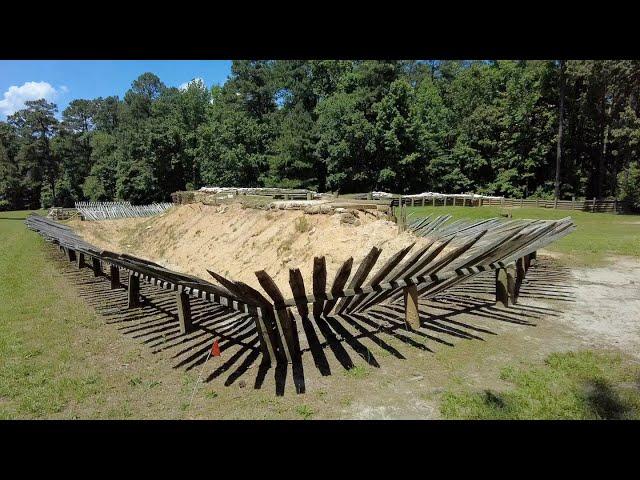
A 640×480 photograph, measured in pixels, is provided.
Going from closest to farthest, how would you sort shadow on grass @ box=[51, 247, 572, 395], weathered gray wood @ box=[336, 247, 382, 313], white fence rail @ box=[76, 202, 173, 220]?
1. weathered gray wood @ box=[336, 247, 382, 313]
2. shadow on grass @ box=[51, 247, 572, 395]
3. white fence rail @ box=[76, 202, 173, 220]

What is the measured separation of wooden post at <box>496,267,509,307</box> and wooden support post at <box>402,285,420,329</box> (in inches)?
87.7

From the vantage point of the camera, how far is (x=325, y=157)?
4244 centimetres

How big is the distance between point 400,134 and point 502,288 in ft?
106

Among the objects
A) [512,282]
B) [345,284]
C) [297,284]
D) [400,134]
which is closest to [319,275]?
[297,284]

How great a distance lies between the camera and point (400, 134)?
38.7m

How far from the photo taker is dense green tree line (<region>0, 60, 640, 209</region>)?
1494 inches

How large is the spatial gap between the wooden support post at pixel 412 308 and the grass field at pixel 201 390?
100 cm

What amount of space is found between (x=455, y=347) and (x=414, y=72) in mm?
60975

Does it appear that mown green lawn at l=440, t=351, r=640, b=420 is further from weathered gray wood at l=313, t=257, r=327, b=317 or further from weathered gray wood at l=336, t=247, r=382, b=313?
weathered gray wood at l=313, t=257, r=327, b=317

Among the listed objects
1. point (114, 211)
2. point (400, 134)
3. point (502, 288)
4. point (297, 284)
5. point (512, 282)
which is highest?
point (400, 134)

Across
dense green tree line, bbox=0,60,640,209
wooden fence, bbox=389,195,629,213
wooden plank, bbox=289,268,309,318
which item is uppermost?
dense green tree line, bbox=0,60,640,209

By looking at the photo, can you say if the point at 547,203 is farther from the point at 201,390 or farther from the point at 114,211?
the point at 114,211

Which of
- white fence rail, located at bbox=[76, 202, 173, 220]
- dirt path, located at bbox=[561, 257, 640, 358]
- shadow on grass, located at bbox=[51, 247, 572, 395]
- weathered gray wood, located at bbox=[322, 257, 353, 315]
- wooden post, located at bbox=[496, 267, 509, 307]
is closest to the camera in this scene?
weathered gray wood, located at bbox=[322, 257, 353, 315]

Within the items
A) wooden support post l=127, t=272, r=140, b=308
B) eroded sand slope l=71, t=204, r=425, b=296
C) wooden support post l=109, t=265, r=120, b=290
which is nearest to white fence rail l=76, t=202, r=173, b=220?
eroded sand slope l=71, t=204, r=425, b=296
